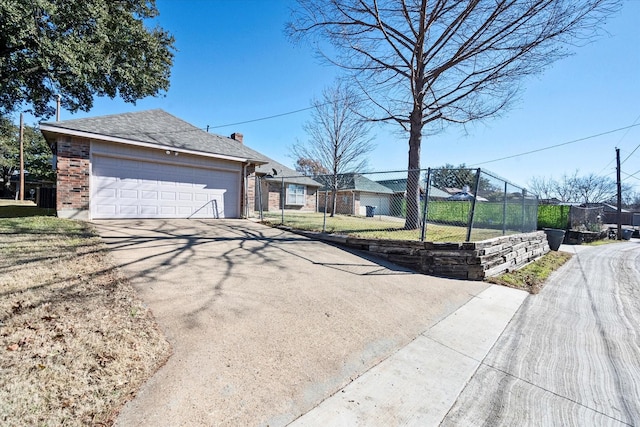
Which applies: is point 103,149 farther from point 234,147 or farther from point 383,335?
point 383,335

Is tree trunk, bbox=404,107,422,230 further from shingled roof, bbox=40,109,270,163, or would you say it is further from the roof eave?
the roof eave

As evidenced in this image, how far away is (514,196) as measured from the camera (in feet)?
27.2

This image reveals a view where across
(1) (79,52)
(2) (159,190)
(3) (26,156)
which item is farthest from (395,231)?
(3) (26,156)

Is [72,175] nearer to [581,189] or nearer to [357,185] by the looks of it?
[357,185]

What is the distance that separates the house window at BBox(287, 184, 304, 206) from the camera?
19.1 meters

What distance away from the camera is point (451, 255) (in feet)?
17.8

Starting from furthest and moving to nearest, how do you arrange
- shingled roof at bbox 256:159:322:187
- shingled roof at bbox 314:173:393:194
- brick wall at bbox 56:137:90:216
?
1. shingled roof at bbox 314:173:393:194
2. shingled roof at bbox 256:159:322:187
3. brick wall at bbox 56:137:90:216

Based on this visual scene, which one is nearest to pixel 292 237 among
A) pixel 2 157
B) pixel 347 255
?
pixel 347 255

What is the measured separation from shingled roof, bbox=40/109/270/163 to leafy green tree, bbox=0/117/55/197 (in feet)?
81.3

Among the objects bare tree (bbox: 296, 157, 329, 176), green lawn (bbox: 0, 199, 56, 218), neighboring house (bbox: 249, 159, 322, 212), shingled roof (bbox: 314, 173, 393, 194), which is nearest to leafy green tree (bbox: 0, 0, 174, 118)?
green lawn (bbox: 0, 199, 56, 218)

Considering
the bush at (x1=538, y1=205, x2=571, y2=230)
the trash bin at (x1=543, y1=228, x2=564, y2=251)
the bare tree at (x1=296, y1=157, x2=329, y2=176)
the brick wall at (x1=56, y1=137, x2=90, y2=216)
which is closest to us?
the brick wall at (x1=56, y1=137, x2=90, y2=216)

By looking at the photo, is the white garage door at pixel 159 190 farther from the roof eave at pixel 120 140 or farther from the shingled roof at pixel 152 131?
the shingled roof at pixel 152 131

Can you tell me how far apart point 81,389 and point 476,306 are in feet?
15.0

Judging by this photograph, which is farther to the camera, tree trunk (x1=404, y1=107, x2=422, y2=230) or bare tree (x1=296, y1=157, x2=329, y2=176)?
bare tree (x1=296, y1=157, x2=329, y2=176)
